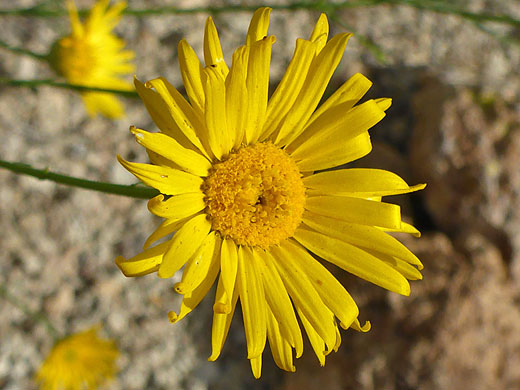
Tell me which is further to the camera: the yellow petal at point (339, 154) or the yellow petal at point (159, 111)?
the yellow petal at point (339, 154)

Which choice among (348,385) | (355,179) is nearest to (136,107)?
(348,385)

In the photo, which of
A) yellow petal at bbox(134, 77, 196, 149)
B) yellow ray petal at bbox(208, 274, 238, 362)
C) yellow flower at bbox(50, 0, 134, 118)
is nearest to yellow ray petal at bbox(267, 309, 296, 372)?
yellow ray petal at bbox(208, 274, 238, 362)

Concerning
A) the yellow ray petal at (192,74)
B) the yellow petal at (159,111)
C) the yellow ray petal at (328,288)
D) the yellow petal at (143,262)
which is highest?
the yellow ray petal at (192,74)

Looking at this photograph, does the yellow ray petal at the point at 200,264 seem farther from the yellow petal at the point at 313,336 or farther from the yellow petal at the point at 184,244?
the yellow petal at the point at 313,336

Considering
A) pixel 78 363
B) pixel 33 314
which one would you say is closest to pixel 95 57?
pixel 33 314

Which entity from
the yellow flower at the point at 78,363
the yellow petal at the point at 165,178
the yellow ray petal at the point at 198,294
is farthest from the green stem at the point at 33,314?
the yellow petal at the point at 165,178

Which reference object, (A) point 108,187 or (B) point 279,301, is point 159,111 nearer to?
(A) point 108,187
